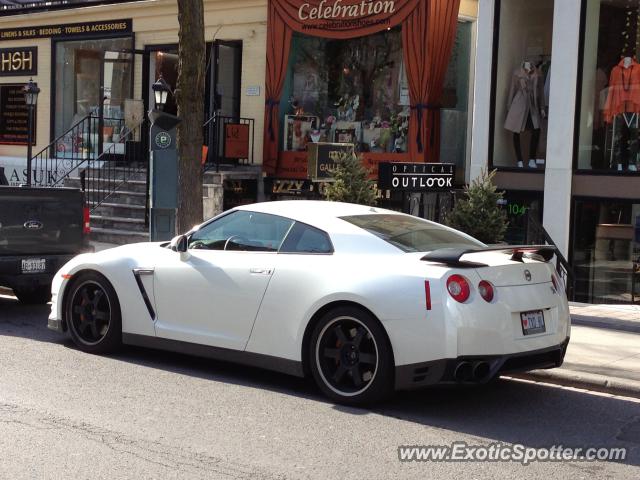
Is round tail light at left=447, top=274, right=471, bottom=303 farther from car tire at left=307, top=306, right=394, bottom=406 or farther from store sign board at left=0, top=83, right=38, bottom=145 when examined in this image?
store sign board at left=0, top=83, right=38, bottom=145

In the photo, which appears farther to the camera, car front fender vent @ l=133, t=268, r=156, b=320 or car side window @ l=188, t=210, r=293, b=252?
car front fender vent @ l=133, t=268, r=156, b=320

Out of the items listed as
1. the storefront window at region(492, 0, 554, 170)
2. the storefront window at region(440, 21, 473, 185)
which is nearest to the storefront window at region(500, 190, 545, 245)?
the storefront window at region(492, 0, 554, 170)

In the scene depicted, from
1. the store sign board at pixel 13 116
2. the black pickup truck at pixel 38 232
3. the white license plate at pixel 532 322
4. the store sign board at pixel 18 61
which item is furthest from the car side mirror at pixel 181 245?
the store sign board at pixel 13 116

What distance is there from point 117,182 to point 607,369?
496 inches

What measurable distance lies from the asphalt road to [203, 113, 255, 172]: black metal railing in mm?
10253

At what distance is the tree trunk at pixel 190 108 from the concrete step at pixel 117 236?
12.9ft

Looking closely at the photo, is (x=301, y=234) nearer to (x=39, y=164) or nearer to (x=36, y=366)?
(x=36, y=366)

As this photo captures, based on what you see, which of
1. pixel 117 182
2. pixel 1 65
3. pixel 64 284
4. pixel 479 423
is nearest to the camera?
pixel 479 423

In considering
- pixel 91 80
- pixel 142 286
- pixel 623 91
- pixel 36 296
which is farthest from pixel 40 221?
pixel 91 80

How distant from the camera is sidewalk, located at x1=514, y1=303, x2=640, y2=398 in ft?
25.1

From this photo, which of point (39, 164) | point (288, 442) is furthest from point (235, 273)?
point (39, 164)

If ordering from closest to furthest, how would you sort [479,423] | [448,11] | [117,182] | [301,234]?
[479,423] < [301,234] < [448,11] < [117,182]

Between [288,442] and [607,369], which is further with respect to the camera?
[607,369]

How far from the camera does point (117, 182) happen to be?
1850 centimetres
